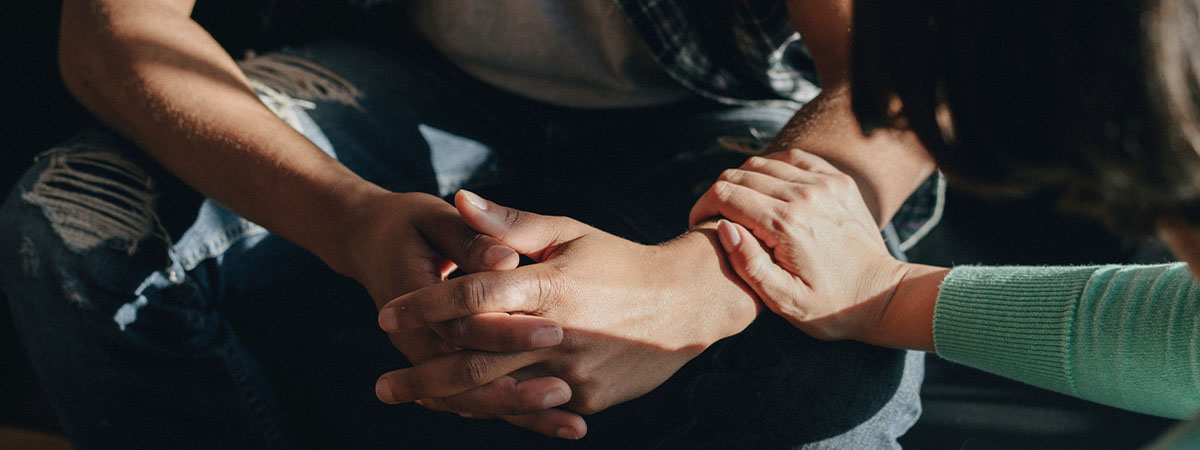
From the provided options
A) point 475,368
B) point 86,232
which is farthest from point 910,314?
point 86,232

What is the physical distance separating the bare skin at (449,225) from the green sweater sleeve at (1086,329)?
0.18 m

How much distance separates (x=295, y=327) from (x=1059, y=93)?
864 millimetres

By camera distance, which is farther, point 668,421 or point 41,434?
point 41,434

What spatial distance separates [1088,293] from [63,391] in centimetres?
112

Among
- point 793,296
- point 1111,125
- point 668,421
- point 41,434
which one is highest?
point 1111,125

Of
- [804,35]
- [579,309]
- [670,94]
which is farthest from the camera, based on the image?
[670,94]

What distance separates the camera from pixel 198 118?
2.82 feet

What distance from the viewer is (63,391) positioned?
88 cm

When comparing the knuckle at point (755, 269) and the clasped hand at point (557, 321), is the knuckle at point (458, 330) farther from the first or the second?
the knuckle at point (755, 269)

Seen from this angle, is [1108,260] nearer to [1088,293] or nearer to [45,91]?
[1088,293]

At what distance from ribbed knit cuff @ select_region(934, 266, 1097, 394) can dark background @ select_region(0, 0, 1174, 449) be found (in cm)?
38

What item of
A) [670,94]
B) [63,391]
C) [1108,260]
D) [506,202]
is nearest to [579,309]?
[506,202]

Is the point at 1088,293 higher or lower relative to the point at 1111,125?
lower

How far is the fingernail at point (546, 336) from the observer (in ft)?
2.15
